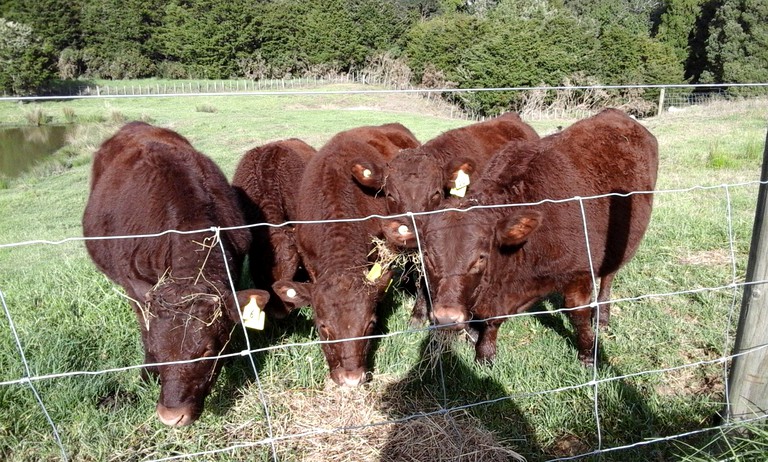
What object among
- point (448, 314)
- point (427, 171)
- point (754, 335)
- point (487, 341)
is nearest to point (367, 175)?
point (427, 171)

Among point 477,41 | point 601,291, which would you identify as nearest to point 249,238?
point 601,291

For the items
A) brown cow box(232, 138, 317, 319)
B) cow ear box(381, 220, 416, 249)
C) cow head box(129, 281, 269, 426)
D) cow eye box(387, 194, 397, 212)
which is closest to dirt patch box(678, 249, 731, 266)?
cow eye box(387, 194, 397, 212)

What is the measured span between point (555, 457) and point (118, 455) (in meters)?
2.62

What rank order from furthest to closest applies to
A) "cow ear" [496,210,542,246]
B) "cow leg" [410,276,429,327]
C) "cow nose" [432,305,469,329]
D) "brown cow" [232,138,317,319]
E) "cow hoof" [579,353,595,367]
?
"cow leg" [410,276,429,327]
"brown cow" [232,138,317,319]
"cow hoof" [579,353,595,367]
"cow ear" [496,210,542,246]
"cow nose" [432,305,469,329]

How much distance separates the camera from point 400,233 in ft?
14.8

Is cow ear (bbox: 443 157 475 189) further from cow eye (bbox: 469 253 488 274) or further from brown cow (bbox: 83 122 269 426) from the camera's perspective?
brown cow (bbox: 83 122 269 426)

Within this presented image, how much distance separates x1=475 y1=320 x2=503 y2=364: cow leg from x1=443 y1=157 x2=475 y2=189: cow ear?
5.94 ft

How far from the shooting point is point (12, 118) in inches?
1398

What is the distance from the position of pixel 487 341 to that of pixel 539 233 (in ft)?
3.15

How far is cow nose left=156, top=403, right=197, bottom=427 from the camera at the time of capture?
324cm

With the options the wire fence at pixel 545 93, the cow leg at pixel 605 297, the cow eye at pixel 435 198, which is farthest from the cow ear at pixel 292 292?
the wire fence at pixel 545 93

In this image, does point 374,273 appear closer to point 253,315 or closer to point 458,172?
point 253,315

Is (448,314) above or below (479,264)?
below

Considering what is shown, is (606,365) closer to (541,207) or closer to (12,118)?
(541,207)
